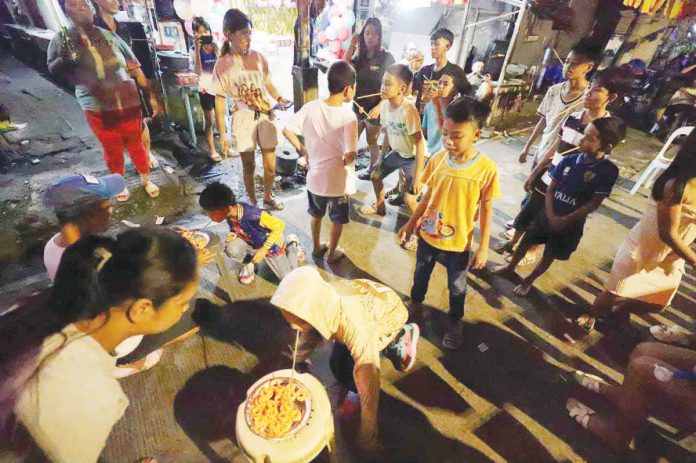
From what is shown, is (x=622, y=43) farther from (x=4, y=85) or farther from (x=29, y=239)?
(x=4, y=85)

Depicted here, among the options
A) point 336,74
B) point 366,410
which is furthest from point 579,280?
point 336,74

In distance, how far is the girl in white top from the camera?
1.32 metres

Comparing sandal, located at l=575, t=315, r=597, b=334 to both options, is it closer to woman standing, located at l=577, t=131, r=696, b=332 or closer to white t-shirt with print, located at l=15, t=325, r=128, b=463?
woman standing, located at l=577, t=131, r=696, b=332

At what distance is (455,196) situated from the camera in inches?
108

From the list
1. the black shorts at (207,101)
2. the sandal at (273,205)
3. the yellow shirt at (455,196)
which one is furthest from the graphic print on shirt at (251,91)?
the yellow shirt at (455,196)

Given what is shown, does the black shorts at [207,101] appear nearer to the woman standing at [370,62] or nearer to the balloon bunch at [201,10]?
the balloon bunch at [201,10]

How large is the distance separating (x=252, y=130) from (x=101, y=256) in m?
3.31

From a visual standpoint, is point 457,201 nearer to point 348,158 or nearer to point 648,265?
point 348,158

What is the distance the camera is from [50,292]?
149cm

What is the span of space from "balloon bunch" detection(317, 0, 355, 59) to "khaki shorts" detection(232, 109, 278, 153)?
5614 millimetres

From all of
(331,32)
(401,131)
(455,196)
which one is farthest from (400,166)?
(331,32)

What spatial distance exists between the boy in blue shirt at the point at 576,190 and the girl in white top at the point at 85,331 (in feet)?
11.2

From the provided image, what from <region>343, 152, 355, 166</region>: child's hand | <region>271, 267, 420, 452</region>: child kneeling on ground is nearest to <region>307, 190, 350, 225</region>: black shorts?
<region>343, 152, 355, 166</region>: child's hand

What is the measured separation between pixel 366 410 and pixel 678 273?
10.1ft
